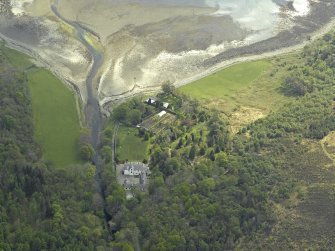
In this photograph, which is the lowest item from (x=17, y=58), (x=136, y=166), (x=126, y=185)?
(x=126, y=185)

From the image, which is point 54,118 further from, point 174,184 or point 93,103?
point 174,184

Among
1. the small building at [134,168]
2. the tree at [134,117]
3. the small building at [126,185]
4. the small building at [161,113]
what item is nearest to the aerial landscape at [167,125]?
the small building at [126,185]

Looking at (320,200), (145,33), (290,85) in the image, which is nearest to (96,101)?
(145,33)

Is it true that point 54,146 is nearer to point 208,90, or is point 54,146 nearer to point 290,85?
point 208,90

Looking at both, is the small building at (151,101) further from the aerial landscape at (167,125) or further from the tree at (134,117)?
the tree at (134,117)

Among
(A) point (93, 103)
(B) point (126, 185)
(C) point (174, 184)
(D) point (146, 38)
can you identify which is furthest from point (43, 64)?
(C) point (174, 184)

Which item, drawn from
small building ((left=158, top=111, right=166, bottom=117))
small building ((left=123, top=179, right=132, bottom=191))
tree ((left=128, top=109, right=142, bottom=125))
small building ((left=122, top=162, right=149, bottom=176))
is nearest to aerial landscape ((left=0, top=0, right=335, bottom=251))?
small building ((left=123, top=179, right=132, bottom=191))
